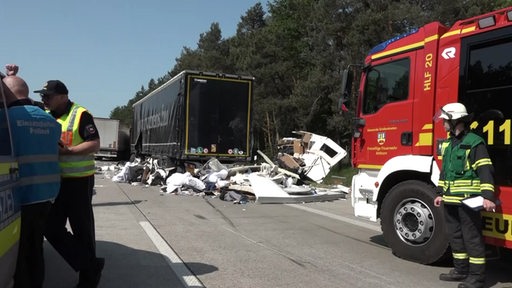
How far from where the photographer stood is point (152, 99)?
2308 cm

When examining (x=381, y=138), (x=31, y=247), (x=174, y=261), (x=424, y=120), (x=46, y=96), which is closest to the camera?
(x=31, y=247)

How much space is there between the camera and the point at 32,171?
11.8 ft

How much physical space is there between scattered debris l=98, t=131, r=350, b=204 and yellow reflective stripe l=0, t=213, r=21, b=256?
375 inches

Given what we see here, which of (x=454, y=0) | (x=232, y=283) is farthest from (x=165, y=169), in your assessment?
(x=454, y=0)

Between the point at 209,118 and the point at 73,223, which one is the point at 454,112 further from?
the point at 209,118

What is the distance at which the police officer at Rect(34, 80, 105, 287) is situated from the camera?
4.67 meters

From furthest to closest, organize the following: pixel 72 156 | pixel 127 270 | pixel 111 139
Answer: pixel 111 139
pixel 127 270
pixel 72 156

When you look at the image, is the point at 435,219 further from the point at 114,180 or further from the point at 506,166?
the point at 114,180

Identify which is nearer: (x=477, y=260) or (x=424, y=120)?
(x=477, y=260)

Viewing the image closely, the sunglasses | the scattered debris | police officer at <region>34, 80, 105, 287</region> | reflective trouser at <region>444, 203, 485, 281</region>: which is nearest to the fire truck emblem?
reflective trouser at <region>444, 203, 485, 281</region>

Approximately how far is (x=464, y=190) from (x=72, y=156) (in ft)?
12.9

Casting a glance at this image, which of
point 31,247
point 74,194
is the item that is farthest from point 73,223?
point 31,247

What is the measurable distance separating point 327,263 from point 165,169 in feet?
40.4

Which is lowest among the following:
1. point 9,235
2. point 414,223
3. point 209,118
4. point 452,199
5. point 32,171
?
point 414,223
